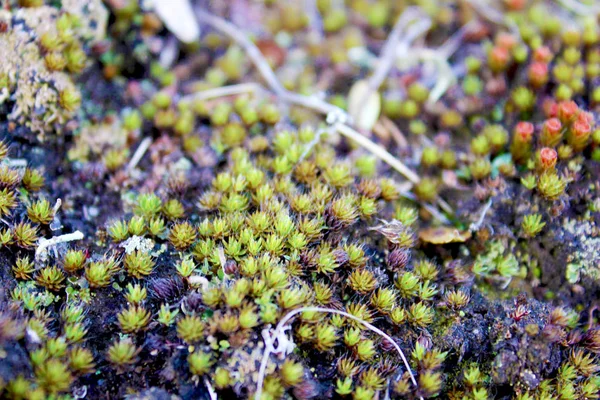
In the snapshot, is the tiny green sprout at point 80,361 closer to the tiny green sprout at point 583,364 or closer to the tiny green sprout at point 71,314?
the tiny green sprout at point 71,314

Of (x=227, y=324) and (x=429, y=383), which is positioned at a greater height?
(x=227, y=324)

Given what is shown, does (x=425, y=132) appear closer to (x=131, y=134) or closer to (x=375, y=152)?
(x=375, y=152)

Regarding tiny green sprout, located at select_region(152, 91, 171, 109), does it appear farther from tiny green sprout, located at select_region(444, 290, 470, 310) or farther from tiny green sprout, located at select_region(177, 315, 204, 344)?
tiny green sprout, located at select_region(444, 290, 470, 310)

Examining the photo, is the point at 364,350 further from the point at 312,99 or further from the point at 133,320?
the point at 312,99

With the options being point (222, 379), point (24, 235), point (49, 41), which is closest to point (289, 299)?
point (222, 379)

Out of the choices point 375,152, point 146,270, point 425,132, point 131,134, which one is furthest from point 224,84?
point 146,270

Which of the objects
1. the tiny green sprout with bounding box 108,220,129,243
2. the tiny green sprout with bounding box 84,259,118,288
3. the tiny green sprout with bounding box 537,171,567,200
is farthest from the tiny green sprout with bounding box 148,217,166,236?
the tiny green sprout with bounding box 537,171,567,200
